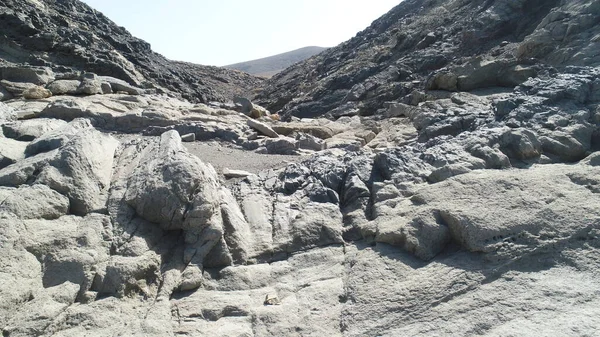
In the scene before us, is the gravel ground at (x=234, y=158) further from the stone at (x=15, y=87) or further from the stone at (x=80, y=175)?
the stone at (x=15, y=87)

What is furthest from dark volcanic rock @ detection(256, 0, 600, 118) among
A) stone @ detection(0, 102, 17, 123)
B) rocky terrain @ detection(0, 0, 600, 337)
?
stone @ detection(0, 102, 17, 123)

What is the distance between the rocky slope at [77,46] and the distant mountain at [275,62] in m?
75.5

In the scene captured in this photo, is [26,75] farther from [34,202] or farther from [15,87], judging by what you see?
[34,202]

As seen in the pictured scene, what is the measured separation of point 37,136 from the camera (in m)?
7.96

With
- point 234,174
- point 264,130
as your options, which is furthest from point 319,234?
point 264,130

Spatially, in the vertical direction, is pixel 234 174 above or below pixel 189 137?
below

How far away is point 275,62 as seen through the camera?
11838cm

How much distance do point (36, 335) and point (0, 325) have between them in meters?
0.36

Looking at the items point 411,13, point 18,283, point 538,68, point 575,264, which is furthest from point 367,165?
point 411,13

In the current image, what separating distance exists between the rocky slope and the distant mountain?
248ft

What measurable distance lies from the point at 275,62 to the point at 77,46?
3902 inches

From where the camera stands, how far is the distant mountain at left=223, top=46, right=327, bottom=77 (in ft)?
362

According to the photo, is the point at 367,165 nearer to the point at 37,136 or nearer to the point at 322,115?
the point at 37,136

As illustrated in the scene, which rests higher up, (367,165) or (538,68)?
(538,68)
